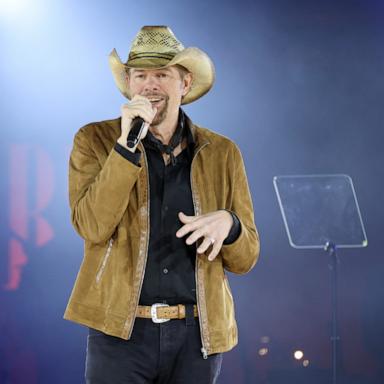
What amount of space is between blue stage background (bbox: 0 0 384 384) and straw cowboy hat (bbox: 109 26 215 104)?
1544 millimetres

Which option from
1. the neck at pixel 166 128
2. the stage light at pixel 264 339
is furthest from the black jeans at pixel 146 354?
the stage light at pixel 264 339

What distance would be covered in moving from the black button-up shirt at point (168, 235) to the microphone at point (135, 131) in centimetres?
3

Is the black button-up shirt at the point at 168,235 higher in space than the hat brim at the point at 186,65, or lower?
lower

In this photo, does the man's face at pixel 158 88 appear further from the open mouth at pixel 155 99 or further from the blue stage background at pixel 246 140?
the blue stage background at pixel 246 140

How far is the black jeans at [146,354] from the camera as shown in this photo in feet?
6.71

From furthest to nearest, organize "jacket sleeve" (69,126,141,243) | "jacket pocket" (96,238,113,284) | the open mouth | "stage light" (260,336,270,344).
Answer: "stage light" (260,336,270,344)
the open mouth
"jacket pocket" (96,238,113,284)
"jacket sleeve" (69,126,141,243)

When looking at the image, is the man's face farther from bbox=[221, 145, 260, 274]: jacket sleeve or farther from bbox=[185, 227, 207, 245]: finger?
bbox=[185, 227, 207, 245]: finger

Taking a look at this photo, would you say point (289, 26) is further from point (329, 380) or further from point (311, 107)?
point (329, 380)

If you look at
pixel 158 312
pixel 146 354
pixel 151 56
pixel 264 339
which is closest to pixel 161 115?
pixel 151 56

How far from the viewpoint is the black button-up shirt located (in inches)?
82.3

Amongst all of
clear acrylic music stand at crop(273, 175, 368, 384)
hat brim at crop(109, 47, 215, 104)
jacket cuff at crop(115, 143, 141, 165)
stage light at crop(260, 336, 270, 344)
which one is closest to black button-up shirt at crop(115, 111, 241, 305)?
jacket cuff at crop(115, 143, 141, 165)

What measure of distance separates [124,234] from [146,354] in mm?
337

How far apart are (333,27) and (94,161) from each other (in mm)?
2612

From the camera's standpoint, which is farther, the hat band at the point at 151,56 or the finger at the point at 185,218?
the hat band at the point at 151,56
